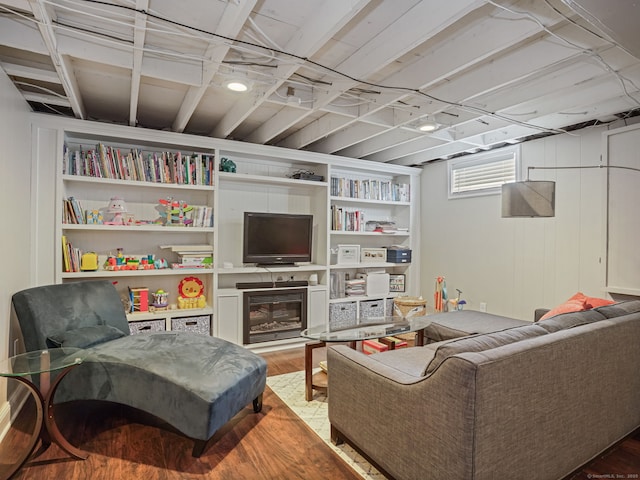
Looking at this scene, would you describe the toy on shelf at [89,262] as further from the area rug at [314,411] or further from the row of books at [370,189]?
the row of books at [370,189]

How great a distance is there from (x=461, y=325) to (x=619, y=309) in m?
1.18

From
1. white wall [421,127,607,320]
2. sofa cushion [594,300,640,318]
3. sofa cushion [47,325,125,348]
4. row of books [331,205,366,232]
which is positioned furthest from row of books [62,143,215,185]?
sofa cushion [594,300,640,318]

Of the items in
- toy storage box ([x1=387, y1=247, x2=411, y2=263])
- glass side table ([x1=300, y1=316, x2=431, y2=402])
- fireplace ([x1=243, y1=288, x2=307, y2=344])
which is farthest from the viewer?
toy storage box ([x1=387, y1=247, x2=411, y2=263])

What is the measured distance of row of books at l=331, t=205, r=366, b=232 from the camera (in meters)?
4.62

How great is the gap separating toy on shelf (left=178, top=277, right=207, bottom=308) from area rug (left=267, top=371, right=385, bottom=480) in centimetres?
117

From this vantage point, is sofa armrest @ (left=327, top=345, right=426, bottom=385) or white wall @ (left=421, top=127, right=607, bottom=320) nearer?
sofa armrest @ (left=327, top=345, right=426, bottom=385)

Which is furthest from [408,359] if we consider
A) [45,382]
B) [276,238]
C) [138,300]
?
[138,300]

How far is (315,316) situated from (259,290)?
0.78 m

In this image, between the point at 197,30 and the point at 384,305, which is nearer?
the point at 197,30

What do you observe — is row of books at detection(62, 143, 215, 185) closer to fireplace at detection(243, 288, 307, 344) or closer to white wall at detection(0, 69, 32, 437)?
white wall at detection(0, 69, 32, 437)

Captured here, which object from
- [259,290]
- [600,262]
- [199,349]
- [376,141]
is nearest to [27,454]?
[199,349]

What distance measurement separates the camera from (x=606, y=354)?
1.88 metres

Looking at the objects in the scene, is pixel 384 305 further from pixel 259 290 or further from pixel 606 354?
pixel 606 354

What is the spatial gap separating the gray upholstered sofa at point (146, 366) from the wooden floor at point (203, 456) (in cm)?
16
